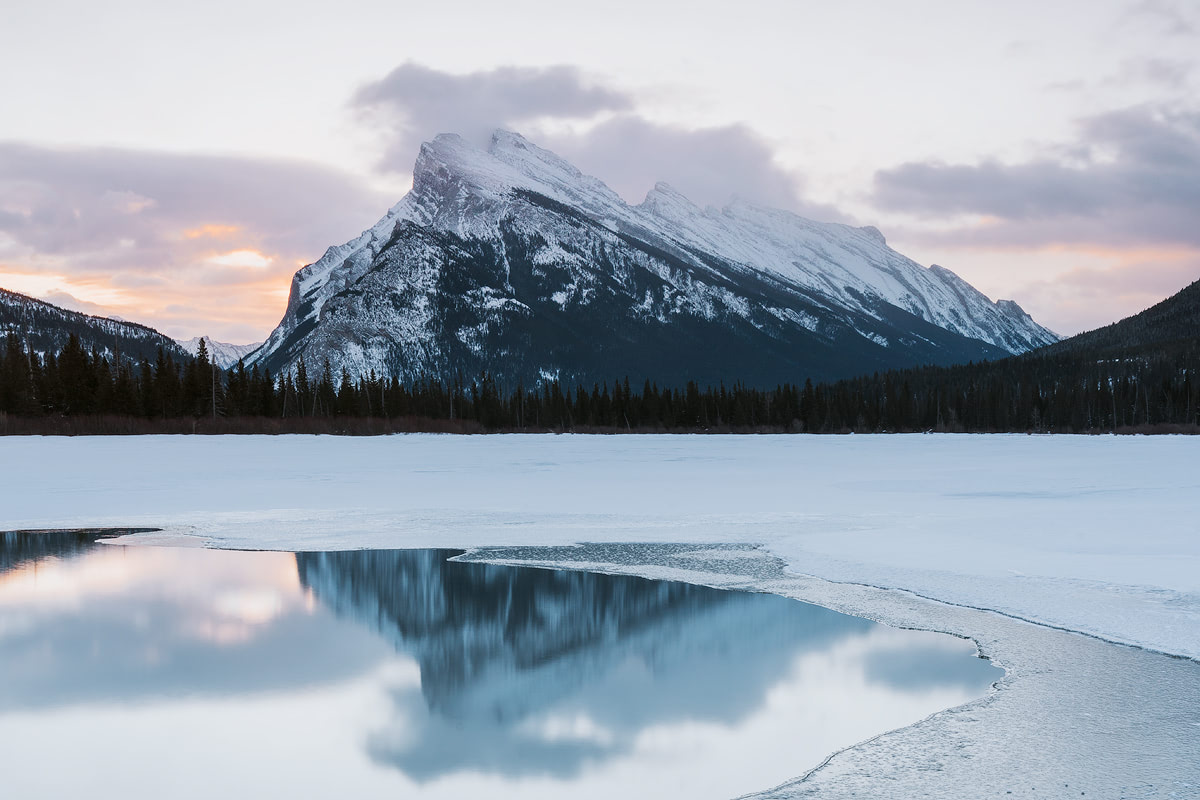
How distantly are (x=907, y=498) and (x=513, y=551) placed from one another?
16.7m

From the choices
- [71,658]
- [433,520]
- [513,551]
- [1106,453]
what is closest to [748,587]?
[513,551]

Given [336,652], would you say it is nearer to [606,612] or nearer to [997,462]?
[606,612]

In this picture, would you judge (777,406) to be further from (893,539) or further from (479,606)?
(479,606)

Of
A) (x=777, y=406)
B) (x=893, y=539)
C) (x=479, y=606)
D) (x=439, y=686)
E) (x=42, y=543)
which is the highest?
(x=777, y=406)

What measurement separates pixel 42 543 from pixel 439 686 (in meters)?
15.7

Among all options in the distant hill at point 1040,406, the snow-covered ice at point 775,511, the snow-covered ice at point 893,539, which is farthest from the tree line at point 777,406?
the snow-covered ice at point 893,539

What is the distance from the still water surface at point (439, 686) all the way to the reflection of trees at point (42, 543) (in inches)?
119

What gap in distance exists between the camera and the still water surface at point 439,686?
27.6 feet

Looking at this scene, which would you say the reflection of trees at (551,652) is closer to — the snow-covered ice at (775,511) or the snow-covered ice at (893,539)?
the snow-covered ice at (893,539)

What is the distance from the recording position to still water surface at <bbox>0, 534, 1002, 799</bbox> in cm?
841

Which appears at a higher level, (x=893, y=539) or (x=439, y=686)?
(x=893, y=539)

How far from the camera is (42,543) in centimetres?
2212

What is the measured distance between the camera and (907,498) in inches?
1262

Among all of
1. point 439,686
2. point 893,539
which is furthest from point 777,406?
point 439,686
